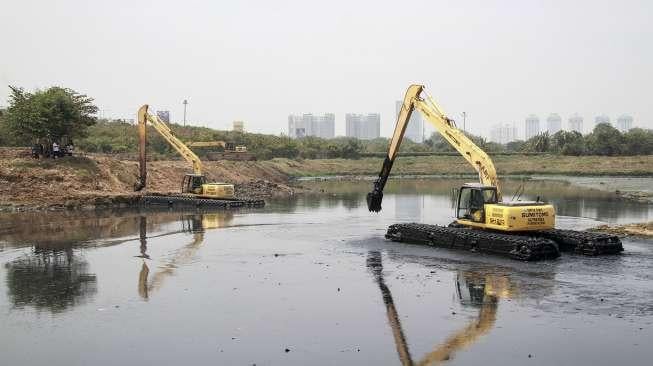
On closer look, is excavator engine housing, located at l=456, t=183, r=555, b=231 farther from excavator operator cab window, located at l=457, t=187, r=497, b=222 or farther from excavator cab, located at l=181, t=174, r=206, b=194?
excavator cab, located at l=181, t=174, r=206, b=194

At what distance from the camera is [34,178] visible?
49.6 meters

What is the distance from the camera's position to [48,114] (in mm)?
54219

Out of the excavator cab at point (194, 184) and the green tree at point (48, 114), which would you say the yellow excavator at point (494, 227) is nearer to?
the excavator cab at point (194, 184)

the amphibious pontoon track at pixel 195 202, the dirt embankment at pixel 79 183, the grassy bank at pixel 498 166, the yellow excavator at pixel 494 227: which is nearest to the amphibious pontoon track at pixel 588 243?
the yellow excavator at pixel 494 227

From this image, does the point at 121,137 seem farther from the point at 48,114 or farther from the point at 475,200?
the point at 475,200

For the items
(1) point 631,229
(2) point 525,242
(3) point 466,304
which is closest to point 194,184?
(1) point 631,229

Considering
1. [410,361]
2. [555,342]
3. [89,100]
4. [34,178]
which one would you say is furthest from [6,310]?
[89,100]

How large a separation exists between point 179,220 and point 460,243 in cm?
1876

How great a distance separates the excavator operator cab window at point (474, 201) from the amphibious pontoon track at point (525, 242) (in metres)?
0.56

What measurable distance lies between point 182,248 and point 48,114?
31284 mm

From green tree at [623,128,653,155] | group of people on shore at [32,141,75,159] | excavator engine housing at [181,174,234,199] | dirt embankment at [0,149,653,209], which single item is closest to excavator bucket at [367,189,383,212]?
excavator engine housing at [181,174,234,199]

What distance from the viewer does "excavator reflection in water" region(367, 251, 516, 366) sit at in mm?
13711

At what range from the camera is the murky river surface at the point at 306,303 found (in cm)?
1388

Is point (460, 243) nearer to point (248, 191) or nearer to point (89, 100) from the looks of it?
point (248, 191)
